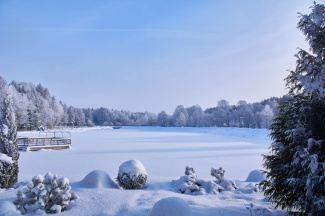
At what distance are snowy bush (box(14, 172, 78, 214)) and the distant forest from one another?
2504cm

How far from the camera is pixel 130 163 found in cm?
638

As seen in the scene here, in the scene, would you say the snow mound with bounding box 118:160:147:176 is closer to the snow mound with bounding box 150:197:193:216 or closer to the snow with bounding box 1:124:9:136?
the snow mound with bounding box 150:197:193:216

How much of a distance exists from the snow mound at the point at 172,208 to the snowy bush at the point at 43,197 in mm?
2209

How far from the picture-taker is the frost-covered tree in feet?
11.1

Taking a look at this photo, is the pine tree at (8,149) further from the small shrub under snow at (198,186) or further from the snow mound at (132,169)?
the small shrub under snow at (198,186)

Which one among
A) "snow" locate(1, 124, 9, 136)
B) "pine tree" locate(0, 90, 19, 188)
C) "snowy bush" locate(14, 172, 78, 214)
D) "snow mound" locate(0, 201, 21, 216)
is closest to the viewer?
"snow mound" locate(0, 201, 21, 216)

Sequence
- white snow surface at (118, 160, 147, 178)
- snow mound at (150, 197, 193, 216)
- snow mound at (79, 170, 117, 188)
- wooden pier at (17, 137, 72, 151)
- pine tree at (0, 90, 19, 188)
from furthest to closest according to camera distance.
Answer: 1. wooden pier at (17, 137, 72, 151)
2. white snow surface at (118, 160, 147, 178)
3. pine tree at (0, 90, 19, 188)
4. snow mound at (79, 170, 117, 188)
5. snow mound at (150, 197, 193, 216)

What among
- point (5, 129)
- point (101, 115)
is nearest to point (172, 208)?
point (5, 129)

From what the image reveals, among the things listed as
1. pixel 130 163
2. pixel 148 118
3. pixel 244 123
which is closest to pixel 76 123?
pixel 148 118

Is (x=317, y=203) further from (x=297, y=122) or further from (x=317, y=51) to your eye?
(x=317, y=51)

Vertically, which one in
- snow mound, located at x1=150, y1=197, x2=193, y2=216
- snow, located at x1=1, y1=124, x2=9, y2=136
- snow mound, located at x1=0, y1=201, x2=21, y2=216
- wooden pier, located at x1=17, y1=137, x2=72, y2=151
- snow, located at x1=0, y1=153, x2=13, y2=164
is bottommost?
wooden pier, located at x1=17, y1=137, x2=72, y2=151

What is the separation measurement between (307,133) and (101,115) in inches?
4329

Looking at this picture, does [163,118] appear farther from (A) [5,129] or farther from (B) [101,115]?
(A) [5,129]

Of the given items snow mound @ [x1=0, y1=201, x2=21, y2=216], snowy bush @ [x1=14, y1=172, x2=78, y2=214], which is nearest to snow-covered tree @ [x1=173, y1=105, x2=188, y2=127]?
snowy bush @ [x1=14, y1=172, x2=78, y2=214]
